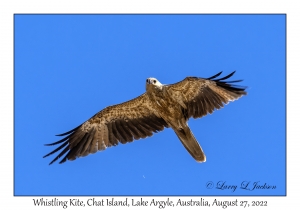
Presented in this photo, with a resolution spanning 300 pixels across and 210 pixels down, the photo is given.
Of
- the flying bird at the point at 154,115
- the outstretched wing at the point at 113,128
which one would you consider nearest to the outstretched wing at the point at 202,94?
the flying bird at the point at 154,115

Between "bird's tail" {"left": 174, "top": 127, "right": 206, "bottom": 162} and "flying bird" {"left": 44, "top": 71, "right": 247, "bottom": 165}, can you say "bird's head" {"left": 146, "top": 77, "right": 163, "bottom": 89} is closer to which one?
"flying bird" {"left": 44, "top": 71, "right": 247, "bottom": 165}

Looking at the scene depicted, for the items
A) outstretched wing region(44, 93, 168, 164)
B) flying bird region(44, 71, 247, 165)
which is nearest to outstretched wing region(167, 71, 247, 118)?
flying bird region(44, 71, 247, 165)

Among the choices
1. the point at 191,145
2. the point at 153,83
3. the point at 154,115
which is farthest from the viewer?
the point at 154,115

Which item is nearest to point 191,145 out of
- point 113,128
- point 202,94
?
point 202,94

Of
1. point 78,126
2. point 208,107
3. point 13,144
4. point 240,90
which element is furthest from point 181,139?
point 13,144

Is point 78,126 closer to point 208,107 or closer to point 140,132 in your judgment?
point 140,132

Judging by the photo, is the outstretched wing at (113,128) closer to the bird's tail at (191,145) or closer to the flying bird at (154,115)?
the flying bird at (154,115)

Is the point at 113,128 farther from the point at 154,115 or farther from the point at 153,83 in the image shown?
the point at 153,83
